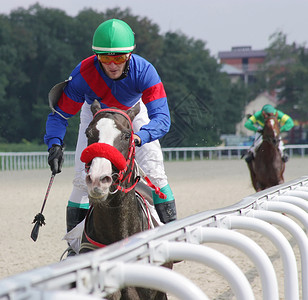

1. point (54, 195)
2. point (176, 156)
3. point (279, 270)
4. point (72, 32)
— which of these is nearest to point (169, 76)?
point (72, 32)

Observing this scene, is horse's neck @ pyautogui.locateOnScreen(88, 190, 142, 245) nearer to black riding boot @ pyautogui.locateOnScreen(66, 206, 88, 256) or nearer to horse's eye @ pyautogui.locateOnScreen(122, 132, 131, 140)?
horse's eye @ pyautogui.locateOnScreen(122, 132, 131, 140)

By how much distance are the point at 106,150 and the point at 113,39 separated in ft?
2.65

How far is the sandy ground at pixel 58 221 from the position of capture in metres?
5.03

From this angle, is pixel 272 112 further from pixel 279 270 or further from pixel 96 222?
pixel 96 222

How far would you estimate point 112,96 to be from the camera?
10.6 feet

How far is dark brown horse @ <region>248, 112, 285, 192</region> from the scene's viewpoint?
8.36m

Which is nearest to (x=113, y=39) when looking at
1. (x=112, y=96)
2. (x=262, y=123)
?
(x=112, y=96)

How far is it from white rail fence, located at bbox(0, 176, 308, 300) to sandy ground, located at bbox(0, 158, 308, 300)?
7.70 ft

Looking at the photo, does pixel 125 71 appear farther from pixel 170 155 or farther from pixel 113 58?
pixel 170 155

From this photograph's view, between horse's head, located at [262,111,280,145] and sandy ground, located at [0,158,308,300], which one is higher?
horse's head, located at [262,111,280,145]

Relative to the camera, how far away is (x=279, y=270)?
512 centimetres

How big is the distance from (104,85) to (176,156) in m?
23.2

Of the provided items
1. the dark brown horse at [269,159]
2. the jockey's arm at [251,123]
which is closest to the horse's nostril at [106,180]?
the dark brown horse at [269,159]

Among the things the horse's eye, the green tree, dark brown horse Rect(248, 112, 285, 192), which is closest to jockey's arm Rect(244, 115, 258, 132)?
dark brown horse Rect(248, 112, 285, 192)
